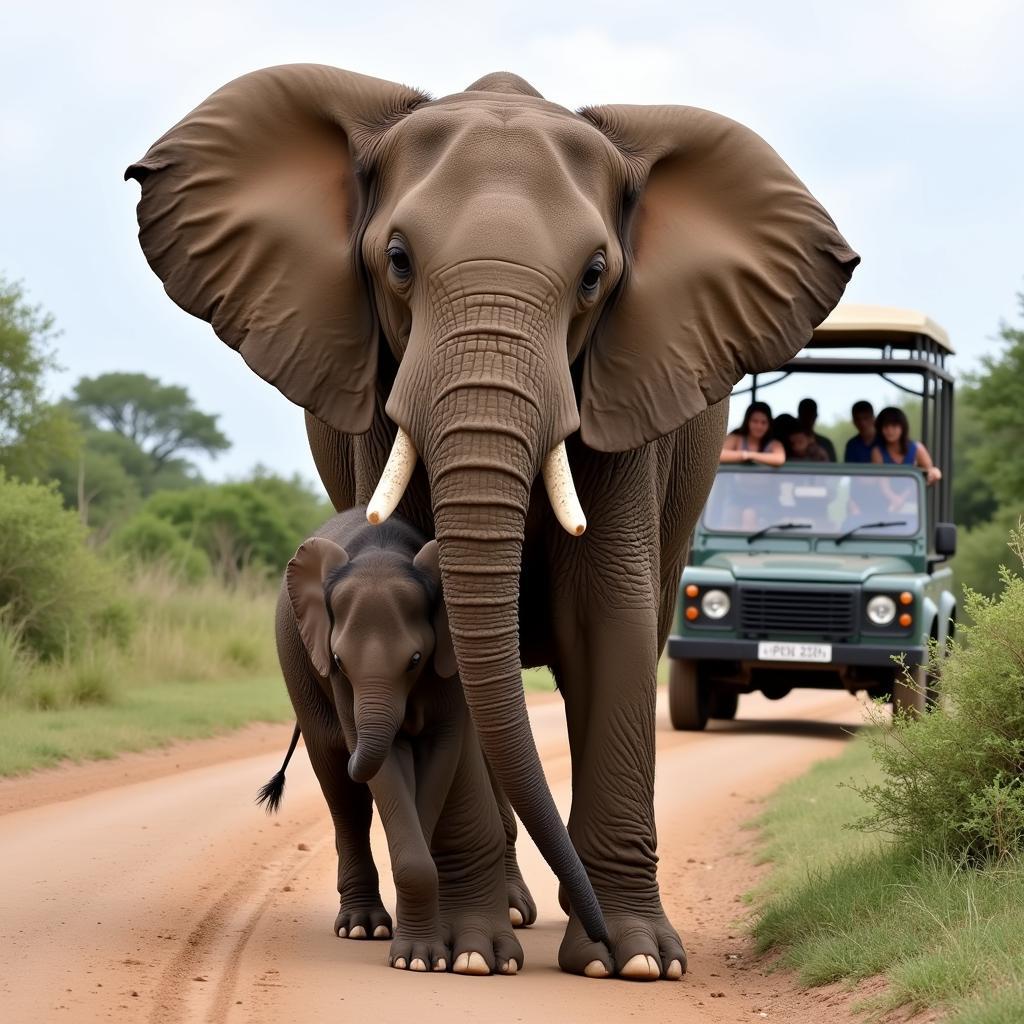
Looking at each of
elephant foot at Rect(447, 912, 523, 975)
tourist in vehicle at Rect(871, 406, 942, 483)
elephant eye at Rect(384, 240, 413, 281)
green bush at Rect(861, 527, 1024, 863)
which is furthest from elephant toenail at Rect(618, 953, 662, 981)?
tourist in vehicle at Rect(871, 406, 942, 483)

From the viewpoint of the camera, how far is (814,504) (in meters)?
16.9

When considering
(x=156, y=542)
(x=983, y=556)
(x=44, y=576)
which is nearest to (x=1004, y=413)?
(x=983, y=556)

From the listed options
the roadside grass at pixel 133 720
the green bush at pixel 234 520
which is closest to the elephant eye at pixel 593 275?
the roadside grass at pixel 133 720

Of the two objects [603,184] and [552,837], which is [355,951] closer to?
[552,837]

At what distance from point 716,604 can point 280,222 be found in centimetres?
978

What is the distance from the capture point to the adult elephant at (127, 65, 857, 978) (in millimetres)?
6062

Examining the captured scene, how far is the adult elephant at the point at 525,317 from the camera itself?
606 cm

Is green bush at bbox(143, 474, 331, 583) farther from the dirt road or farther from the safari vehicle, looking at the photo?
the dirt road

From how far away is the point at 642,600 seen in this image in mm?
6961

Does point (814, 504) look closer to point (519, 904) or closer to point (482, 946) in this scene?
point (519, 904)

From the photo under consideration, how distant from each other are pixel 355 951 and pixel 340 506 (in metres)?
2.33

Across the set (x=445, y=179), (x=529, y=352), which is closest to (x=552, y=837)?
(x=529, y=352)

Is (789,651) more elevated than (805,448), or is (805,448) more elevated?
(805,448)

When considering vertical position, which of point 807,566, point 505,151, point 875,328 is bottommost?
point 807,566
